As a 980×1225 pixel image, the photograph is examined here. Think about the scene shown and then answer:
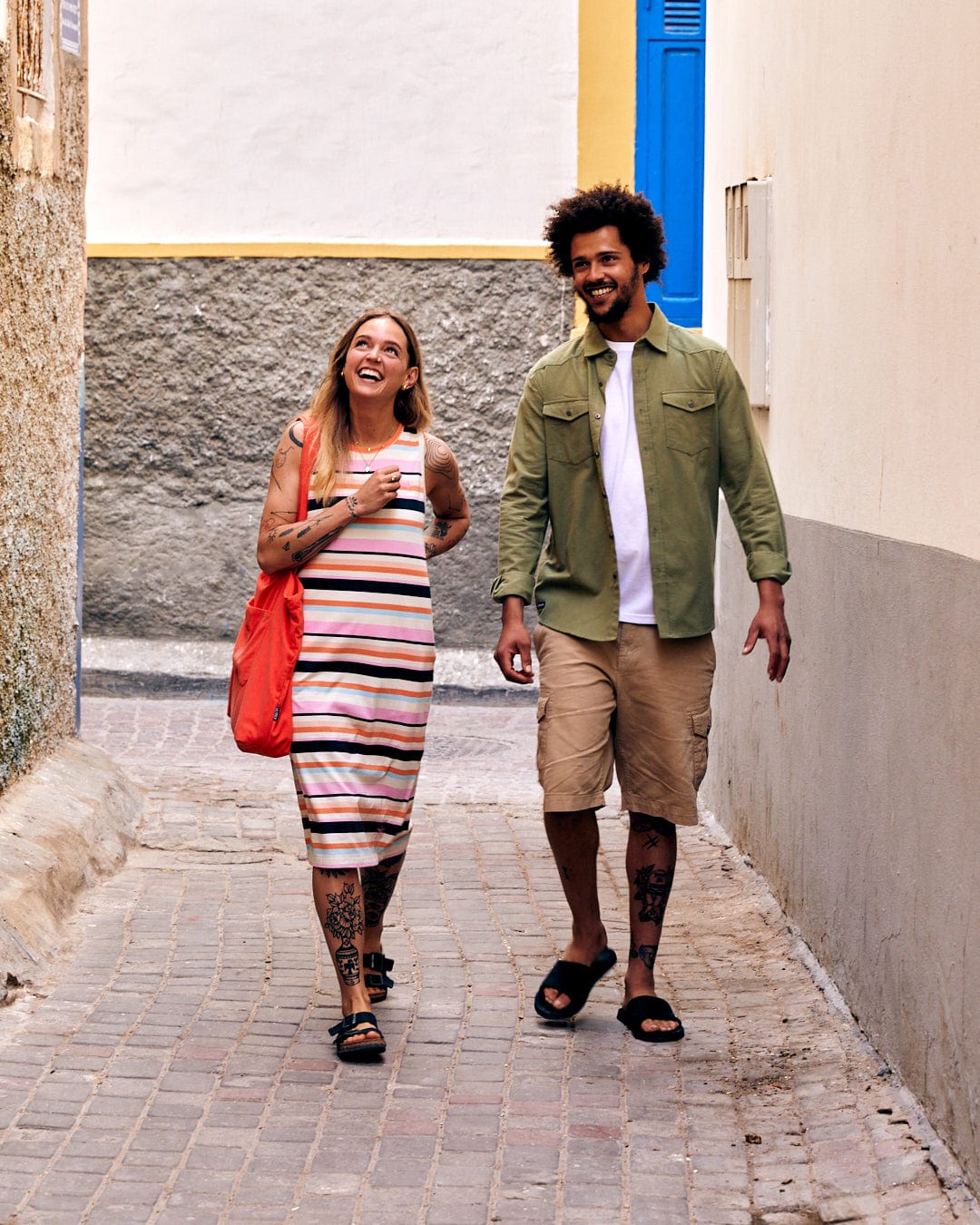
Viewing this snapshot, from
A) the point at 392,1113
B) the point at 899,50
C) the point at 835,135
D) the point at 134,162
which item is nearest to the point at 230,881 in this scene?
the point at 392,1113

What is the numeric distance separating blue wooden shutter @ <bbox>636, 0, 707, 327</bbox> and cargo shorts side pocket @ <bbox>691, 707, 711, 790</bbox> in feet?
21.0

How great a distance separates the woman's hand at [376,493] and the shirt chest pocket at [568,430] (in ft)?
1.43

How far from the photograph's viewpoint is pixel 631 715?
497cm

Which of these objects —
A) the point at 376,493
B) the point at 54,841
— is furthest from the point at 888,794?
the point at 54,841

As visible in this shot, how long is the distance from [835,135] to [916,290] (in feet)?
3.83

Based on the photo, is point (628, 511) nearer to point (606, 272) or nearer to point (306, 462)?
point (606, 272)

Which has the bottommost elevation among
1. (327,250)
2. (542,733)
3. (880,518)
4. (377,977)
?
(377,977)

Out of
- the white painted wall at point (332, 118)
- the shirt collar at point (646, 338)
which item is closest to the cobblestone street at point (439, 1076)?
the shirt collar at point (646, 338)

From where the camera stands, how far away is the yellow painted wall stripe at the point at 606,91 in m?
10.7

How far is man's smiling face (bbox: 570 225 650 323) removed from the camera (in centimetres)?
493

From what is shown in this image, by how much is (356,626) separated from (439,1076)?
1.14m

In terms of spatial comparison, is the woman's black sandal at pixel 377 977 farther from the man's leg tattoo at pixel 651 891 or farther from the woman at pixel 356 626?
the man's leg tattoo at pixel 651 891

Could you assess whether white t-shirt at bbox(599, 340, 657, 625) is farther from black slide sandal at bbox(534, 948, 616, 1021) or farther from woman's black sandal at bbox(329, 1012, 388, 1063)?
woman's black sandal at bbox(329, 1012, 388, 1063)

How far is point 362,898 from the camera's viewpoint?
5.02 m
